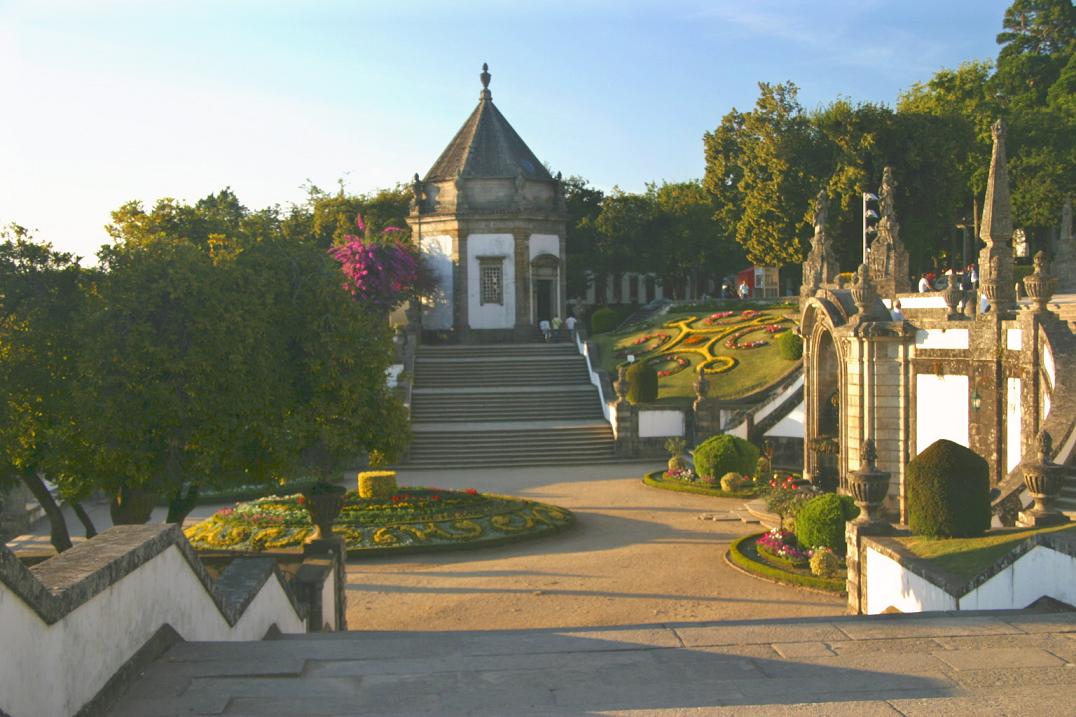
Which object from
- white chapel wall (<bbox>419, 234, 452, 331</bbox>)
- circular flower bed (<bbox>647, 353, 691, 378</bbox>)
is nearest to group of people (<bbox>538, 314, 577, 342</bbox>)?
white chapel wall (<bbox>419, 234, 452, 331</bbox>)

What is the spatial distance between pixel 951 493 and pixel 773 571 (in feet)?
15.1

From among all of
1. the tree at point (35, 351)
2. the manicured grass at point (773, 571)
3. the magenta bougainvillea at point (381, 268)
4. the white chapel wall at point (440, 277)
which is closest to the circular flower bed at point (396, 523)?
the manicured grass at point (773, 571)

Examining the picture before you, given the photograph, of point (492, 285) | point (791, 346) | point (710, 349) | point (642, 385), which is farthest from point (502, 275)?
point (791, 346)

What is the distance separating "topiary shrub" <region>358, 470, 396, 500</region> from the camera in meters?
23.0

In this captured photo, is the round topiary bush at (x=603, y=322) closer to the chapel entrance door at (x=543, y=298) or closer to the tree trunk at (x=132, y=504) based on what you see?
the chapel entrance door at (x=543, y=298)

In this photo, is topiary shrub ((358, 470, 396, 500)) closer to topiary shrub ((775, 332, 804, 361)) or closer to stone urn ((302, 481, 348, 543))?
stone urn ((302, 481, 348, 543))

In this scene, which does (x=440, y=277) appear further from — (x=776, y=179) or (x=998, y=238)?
(x=998, y=238)

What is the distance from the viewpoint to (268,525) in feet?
70.2

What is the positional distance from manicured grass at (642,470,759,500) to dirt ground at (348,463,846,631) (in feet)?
3.81

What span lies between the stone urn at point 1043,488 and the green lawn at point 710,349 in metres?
20.3

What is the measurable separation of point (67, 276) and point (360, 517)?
9466 mm

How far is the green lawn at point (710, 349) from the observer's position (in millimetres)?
38188

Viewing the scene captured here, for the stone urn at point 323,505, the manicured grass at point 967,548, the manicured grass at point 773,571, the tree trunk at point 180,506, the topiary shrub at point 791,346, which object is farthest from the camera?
the topiary shrub at point 791,346

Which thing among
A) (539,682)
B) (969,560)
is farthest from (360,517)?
(539,682)
